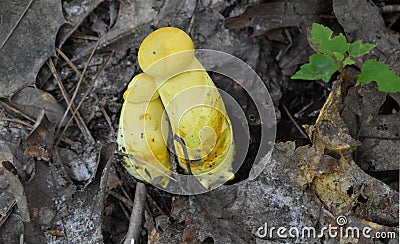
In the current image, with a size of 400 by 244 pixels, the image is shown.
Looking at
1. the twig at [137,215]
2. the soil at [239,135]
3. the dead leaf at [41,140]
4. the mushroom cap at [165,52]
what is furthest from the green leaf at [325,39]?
the dead leaf at [41,140]

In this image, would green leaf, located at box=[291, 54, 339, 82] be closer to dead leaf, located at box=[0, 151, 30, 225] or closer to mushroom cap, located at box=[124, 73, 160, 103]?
mushroom cap, located at box=[124, 73, 160, 103]

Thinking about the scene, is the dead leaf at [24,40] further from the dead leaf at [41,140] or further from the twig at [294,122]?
the twig at [294,122]

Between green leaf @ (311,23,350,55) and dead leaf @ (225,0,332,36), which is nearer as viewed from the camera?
green leaf @ (311,23,350,55)

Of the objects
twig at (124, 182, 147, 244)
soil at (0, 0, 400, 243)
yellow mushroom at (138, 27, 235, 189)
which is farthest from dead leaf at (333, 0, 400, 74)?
twig at (124, 182, 147, 244)

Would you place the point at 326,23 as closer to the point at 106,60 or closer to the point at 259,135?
the point at 259,135

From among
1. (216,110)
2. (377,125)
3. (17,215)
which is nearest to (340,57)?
(377,125)

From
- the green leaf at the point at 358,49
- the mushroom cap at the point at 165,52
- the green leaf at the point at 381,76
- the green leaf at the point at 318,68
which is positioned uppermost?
the mushroom cap at the point at 165,52
